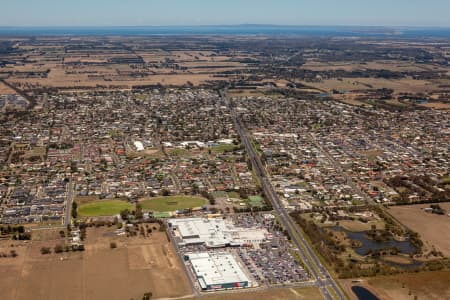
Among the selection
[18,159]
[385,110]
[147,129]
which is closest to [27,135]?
[18,159]

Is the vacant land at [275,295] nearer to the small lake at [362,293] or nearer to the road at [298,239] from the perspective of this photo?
the road at [298,239]

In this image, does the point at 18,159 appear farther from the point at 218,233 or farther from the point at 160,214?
the point at 218,233

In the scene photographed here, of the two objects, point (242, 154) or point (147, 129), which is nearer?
point (242, 154)

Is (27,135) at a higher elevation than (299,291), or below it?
higher

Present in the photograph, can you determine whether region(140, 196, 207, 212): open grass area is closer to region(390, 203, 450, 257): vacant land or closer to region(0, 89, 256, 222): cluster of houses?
region(0, 89, 256, 222): cluster of houses

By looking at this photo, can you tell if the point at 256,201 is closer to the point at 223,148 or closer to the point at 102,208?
the point at 102,208

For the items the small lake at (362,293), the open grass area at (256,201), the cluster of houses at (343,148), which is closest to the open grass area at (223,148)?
the cluster of houses at (343,148)

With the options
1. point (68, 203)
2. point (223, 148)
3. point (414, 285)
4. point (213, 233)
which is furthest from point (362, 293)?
point (223, 148)
